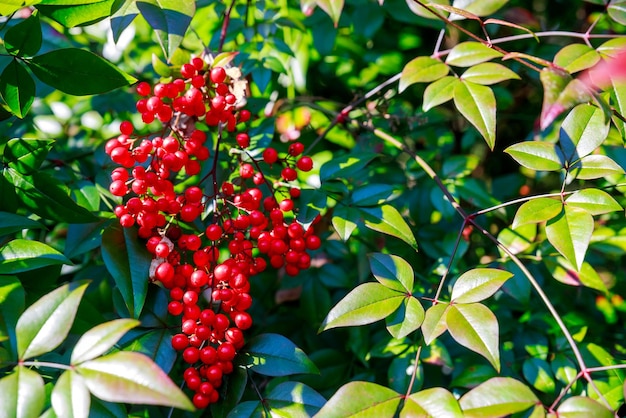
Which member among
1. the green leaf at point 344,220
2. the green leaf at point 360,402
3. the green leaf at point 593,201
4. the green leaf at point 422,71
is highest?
the green leaf at point 422,71

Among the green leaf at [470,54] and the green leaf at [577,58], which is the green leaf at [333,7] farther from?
the green leaf at [577,58]

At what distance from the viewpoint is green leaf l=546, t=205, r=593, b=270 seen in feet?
2.86

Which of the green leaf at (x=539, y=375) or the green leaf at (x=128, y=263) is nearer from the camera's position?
the green leaf at (x=128, y=263)

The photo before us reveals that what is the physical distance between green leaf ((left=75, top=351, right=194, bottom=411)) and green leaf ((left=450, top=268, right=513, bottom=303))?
467 millimetres

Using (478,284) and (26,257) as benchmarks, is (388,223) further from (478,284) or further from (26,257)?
(26,257)

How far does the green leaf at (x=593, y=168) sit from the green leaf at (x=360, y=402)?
494 millimetres

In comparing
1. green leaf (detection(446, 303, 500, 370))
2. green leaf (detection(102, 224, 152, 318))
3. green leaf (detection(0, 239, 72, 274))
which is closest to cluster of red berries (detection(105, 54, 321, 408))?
green leaf (detection(102, 224, 152, 318))

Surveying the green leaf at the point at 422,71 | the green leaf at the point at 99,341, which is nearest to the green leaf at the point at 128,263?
the green leaf at the point at 99,341

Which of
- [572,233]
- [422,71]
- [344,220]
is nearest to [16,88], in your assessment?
[344,220]

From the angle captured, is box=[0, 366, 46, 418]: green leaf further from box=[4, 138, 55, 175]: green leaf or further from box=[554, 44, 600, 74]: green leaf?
box=[554, 44, 600, 74]: green leaf

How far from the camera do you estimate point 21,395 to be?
2.33 feet

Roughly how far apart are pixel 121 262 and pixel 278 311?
69cm

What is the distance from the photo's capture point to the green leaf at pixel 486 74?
104 cm

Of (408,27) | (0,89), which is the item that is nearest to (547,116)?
(0,89)
